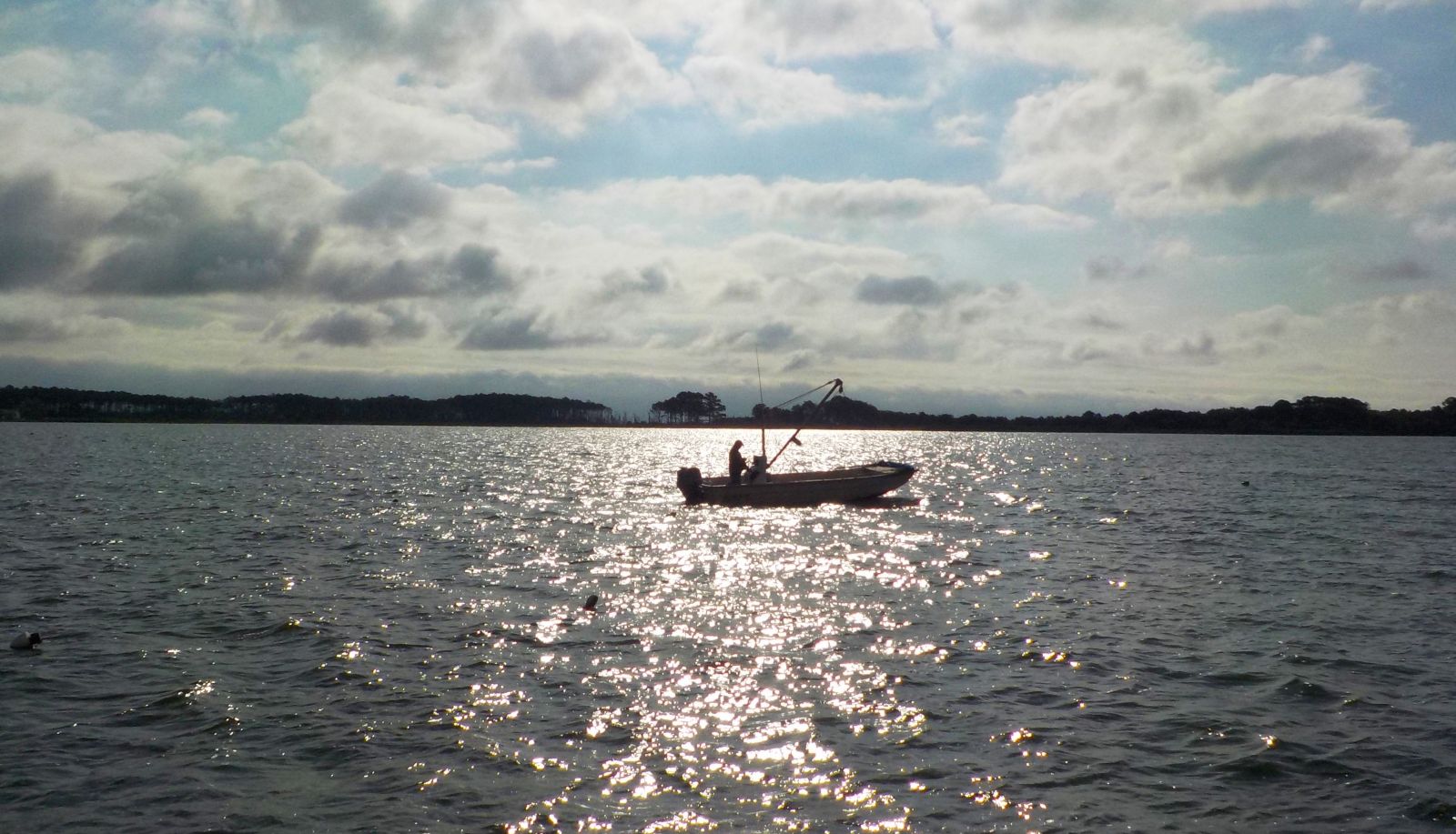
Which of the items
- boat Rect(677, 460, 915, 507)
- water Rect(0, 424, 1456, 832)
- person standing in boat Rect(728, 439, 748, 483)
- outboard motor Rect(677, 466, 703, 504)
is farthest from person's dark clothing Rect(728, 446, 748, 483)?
water Rect(0, 424, 1456, 832)

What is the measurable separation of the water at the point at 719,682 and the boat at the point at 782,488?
1147cm

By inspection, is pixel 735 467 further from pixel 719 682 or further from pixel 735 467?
pixel 719 682

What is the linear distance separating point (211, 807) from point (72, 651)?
8.78m

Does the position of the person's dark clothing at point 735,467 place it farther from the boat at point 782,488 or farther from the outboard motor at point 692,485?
the outboard motor at point 692,485

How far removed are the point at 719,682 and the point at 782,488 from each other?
107 feet

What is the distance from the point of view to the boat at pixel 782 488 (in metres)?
48.2

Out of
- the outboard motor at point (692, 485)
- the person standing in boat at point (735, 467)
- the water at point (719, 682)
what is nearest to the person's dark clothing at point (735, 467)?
the person standing in boat at point (735, 467)

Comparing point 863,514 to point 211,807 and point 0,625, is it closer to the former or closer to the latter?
point 0,625

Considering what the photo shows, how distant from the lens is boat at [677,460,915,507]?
4822cm

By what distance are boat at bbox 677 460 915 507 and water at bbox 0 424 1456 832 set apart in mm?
11468

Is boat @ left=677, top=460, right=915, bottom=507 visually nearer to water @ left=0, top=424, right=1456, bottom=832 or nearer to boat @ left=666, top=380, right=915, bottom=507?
boat @ left=666, top=380, right=915, bottom=507

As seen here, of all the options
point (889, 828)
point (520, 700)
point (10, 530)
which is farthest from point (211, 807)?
point (10, 530)

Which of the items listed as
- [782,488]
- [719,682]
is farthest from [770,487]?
[719,682]

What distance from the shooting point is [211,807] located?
1067cm
